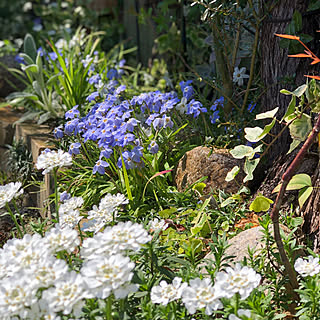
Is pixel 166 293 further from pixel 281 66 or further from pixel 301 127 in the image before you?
pixel 281 66

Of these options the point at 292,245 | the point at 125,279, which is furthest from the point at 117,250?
the point at 292,245

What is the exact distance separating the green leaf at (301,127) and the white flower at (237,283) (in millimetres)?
698

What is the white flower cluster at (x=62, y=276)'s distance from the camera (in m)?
1.53

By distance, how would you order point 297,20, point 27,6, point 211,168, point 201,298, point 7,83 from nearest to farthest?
point 201,298
point 297,20
point 211,168
point 7,83
point 27,6

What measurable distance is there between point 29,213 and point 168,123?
128 cm

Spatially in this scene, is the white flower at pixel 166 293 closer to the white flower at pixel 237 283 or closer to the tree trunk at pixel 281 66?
the white flower at pixel 237 283

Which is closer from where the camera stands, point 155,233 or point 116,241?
point 116,241

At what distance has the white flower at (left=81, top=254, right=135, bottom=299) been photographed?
1.53 meters

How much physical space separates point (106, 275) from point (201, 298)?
33cm

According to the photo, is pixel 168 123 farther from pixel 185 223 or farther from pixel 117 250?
pixel 117 250

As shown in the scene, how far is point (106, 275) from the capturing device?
1.54 m

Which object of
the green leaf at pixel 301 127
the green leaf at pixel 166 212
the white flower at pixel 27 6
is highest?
the white flower at pixel 27 6

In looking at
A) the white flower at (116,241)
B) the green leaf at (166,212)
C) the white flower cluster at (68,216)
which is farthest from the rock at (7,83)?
the white flower at (116,241)

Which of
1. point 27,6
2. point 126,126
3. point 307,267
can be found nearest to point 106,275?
point 307,267
